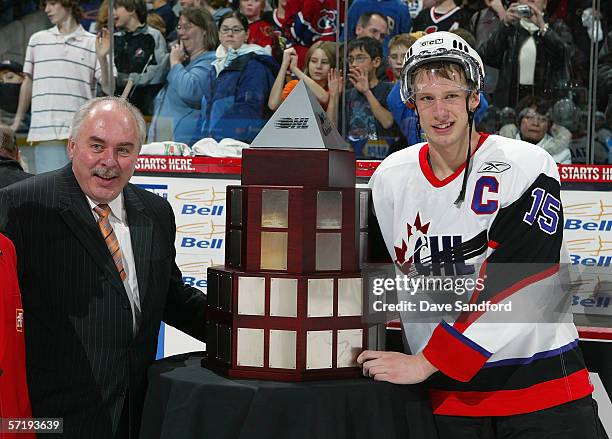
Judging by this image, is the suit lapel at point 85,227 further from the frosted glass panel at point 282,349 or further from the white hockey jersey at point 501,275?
the white hockey jersey at point 501,275

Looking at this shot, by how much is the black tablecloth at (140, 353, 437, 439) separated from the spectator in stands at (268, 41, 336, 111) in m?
2.88

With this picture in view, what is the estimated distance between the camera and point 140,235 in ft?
7.60

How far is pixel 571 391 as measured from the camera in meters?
2.05

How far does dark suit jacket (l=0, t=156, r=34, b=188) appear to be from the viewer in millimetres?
3885

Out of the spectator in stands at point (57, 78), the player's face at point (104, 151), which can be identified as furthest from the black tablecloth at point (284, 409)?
the spectator in stands at point (57, 78)

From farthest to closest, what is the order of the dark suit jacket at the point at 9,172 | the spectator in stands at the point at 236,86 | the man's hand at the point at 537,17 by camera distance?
the spectator in stands at the point at 236,86 → the man's hand at the point at 537,17 → the dark suit jacket at the point at 9,172

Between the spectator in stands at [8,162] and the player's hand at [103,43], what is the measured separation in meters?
1.00

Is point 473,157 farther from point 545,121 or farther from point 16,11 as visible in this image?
point 16,11

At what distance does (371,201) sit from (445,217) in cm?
24

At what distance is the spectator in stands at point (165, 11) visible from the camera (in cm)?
507

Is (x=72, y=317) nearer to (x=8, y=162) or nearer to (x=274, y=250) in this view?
(x=274, y=250)

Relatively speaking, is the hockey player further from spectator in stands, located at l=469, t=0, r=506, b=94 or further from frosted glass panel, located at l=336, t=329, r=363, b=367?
spectator in stands, located at l=469, t=0, r=506, b=94

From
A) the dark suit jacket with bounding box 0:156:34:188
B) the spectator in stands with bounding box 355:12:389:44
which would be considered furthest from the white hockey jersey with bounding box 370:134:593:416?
the spectator in stands with bounding box 355:12:389:44

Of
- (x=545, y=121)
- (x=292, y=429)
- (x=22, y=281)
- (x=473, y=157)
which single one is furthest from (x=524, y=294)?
(x=545, y=121)
